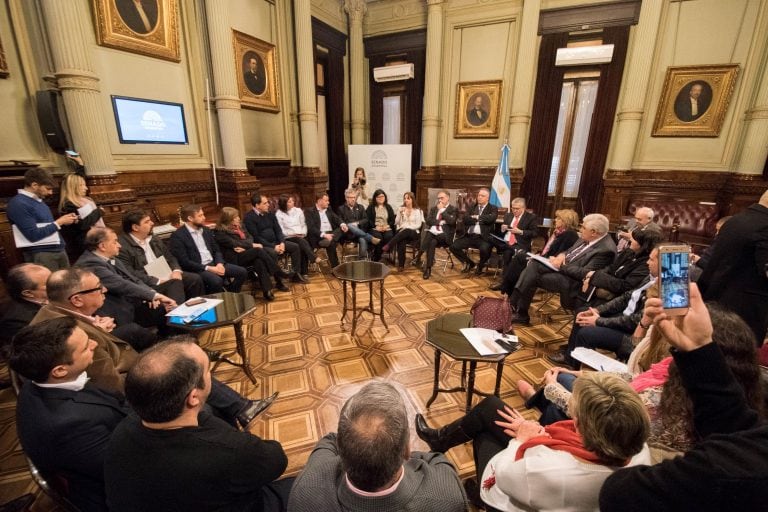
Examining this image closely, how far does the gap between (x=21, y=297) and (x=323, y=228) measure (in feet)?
11.8

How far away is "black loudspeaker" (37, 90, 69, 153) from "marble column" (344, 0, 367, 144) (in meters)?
5.71

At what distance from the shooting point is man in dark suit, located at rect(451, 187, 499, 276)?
16.8 ft

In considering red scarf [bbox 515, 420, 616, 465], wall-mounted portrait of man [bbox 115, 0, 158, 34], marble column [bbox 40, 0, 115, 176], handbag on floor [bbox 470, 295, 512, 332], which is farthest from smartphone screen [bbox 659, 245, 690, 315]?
wall-mounted portrait of man [bbox 115, 0, 158, 34]

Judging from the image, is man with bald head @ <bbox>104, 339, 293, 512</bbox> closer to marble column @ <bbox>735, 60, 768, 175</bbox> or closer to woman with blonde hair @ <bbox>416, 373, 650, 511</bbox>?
woman with blonde hair @ <bbox>416, 373, 650, 511</bbox>

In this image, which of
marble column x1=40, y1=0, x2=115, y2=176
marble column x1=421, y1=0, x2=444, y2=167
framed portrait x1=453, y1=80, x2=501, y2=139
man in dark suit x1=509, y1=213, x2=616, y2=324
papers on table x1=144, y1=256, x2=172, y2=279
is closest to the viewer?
papers on table x1=144, y1=256, x2=172, y2=279

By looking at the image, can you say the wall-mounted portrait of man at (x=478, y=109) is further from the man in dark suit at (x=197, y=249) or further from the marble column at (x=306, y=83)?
the man in dark suit at (x=197, y=249)

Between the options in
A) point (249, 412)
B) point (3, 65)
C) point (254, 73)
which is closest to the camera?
point (249, 412)

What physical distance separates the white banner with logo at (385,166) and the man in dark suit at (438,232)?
2.19 metres

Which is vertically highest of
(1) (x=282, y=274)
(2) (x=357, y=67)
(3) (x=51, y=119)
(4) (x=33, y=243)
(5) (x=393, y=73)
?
(2) (x=357, y=67)

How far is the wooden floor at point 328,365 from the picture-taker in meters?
2.18

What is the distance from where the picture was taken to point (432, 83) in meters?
7.18

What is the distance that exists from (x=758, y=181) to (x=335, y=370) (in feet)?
24.1

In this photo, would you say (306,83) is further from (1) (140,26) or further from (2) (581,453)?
(2) (581,453)

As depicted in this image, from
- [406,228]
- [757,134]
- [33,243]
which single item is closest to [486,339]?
[406,228]
